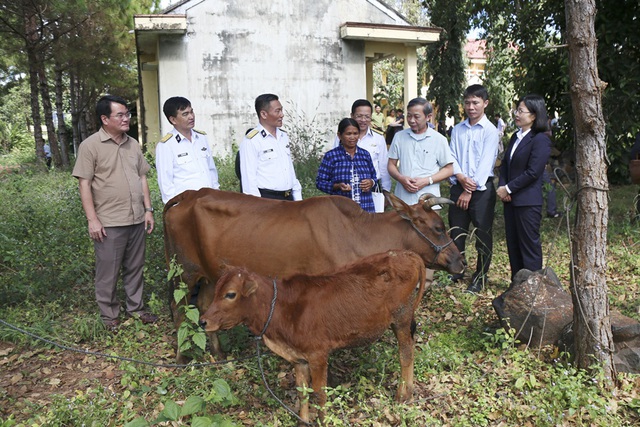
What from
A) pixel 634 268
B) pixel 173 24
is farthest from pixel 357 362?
pixel 173 24

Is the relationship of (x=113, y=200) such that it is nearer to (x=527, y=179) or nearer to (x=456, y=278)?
(x=456, y=278)

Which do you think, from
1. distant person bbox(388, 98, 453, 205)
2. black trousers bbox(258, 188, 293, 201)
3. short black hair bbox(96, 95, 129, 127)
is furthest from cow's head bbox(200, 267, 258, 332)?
distant person bbox(388, 98, 453, 205)

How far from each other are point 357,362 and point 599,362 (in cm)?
186

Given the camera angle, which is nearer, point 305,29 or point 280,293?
point 280,293

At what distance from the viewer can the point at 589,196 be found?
409 cm

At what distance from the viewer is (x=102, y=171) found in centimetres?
531

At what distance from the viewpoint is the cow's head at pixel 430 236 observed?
15.3 feet

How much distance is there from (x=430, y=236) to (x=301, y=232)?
109cm

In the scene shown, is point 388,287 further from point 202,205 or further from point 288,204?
point 202,205

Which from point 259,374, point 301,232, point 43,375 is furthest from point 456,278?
point 43,375

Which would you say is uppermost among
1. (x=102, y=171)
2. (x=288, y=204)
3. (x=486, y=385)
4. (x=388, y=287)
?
(x=102, y=171)

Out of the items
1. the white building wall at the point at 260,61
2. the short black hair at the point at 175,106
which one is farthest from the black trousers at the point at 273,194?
the white building wall at the point at 260,61

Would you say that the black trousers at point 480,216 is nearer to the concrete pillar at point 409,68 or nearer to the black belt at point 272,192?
the black belt at point 272,192

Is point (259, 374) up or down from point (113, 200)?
down
